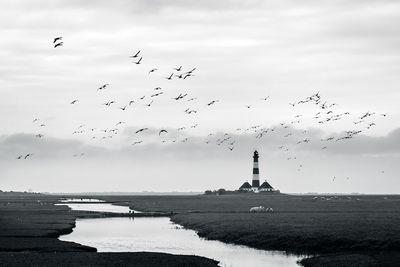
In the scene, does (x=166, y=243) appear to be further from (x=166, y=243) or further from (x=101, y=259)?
(x=101, y=259)

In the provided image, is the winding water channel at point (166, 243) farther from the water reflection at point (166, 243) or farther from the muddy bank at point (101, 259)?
the muddy bank at point (101, 259)

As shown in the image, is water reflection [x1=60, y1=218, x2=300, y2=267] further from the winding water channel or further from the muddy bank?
the muddy bank

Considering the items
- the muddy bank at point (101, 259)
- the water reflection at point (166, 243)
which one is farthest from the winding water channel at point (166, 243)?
the muddy bank at point (101, 259)

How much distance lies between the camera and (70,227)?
80250 millimetres

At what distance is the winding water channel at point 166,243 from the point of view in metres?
50.4

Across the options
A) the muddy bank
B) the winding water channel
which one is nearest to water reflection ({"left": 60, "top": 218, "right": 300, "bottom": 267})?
the winding water channel

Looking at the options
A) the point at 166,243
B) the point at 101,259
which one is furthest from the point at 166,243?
the point at 101,259

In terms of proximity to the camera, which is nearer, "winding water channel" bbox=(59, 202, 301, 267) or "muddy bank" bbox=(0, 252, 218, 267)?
"muddy bank" bbox=(0, 252, 218, 267)

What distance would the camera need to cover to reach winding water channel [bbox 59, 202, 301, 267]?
165ft

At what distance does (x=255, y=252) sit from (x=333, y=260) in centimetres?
1015

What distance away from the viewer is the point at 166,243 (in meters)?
62.6

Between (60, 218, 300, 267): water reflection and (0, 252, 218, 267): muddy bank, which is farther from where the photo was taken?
(60, 218, 300, 267): water reflection

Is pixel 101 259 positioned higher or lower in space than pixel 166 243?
lower

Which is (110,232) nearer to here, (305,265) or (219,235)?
(219,235)
